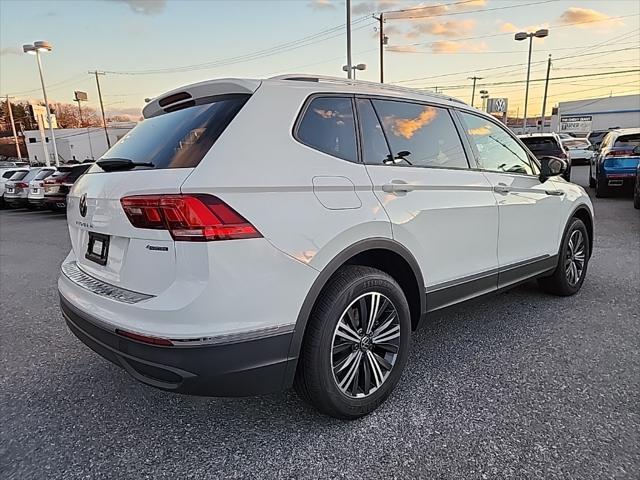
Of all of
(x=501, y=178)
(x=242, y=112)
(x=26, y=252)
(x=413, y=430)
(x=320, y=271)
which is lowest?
(x=26, y=252)

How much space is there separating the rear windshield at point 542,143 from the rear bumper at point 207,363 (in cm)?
1237

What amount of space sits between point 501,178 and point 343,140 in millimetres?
1575

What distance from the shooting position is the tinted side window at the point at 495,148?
135 inches

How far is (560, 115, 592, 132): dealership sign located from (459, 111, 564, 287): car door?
211 ft

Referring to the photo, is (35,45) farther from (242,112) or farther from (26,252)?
(242,112)

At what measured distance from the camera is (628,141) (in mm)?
11031

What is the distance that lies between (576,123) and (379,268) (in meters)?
68.8

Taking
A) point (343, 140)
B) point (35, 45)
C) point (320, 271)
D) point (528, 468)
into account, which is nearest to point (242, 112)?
point (343, 140)

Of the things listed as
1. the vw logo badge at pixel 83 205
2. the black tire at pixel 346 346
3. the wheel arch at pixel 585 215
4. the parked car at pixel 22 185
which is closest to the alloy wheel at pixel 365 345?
the black tire at pixel 346 346

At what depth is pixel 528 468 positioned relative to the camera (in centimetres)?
210

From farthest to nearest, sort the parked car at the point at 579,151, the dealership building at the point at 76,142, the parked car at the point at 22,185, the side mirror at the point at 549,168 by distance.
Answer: the dealership building at the point at 76,142
the parked car at the point at 579,151
the parked car at the point at 22,185
the side mirror at the point at 549,168

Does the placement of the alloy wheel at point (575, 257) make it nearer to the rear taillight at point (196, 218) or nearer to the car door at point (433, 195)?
the car door at point (433, 195)

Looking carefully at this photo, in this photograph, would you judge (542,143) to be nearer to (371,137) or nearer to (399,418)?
(371,137)

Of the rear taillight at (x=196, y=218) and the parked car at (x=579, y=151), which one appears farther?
the parked car at (x=579, y=151)
